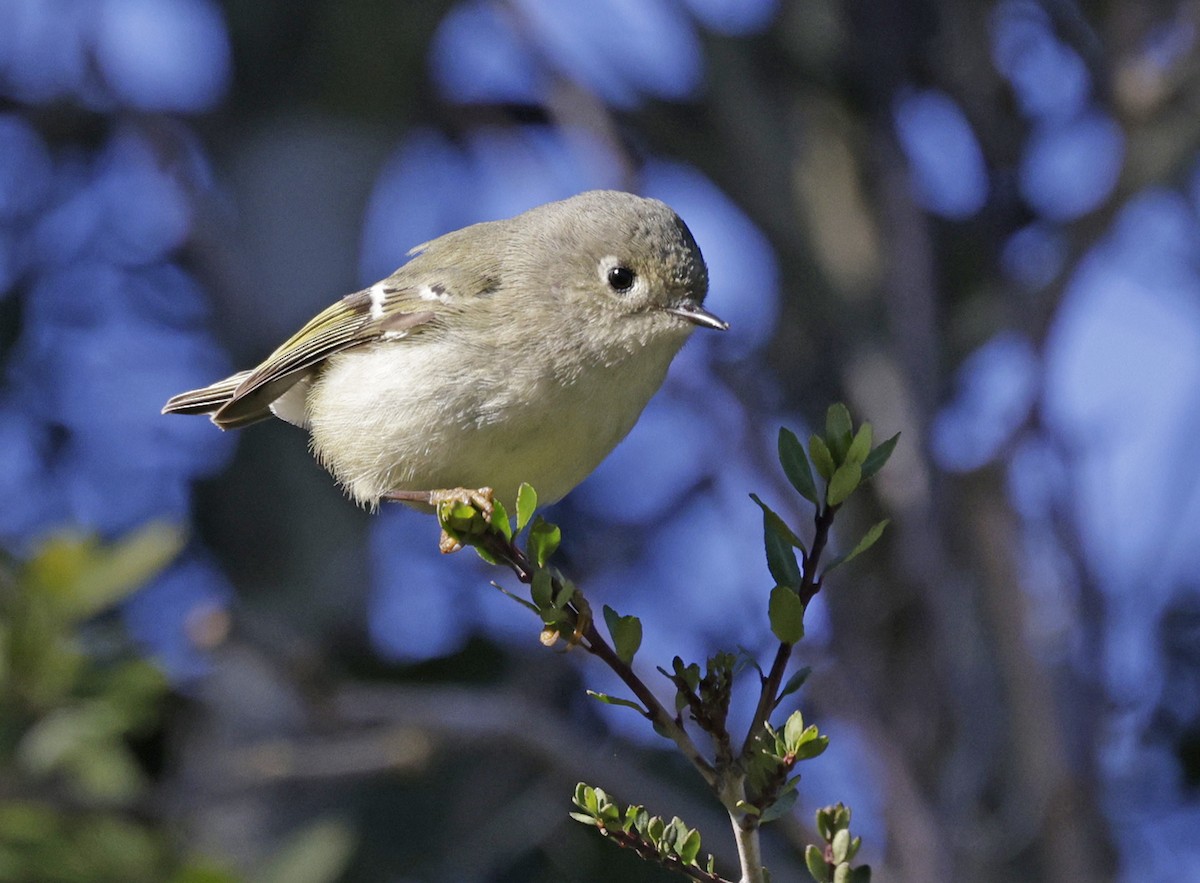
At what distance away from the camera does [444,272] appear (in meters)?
2.75

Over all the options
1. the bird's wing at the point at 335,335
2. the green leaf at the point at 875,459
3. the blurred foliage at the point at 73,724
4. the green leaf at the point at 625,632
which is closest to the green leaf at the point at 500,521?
the green leaf at the point at 625,632

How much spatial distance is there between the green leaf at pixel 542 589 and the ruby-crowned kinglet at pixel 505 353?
772 mm

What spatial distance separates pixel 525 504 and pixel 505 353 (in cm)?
81

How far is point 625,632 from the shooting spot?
1442 millimetres

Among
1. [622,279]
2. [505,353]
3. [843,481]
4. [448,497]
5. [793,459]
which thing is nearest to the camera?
[843,481]

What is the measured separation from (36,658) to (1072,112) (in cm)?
405

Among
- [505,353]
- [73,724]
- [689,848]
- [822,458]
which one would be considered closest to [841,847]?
[689,848]

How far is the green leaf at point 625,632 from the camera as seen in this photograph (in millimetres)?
1435

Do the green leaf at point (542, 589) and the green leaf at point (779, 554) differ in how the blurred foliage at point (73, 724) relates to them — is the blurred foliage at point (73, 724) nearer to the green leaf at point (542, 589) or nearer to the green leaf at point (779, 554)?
the green leaf at point (542, 589)

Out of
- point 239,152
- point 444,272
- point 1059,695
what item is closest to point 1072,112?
point 1059,695

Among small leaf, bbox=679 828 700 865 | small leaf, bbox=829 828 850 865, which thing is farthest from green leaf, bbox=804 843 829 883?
small leaf, bbox=679 828 700 865

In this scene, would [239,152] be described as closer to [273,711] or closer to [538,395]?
[273,711]

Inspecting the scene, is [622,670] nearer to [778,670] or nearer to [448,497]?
[778,670]

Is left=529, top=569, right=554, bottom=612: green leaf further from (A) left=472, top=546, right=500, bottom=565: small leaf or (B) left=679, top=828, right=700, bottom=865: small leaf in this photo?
(B) left=679, top=828, right=700, bottom=865: small leaf
